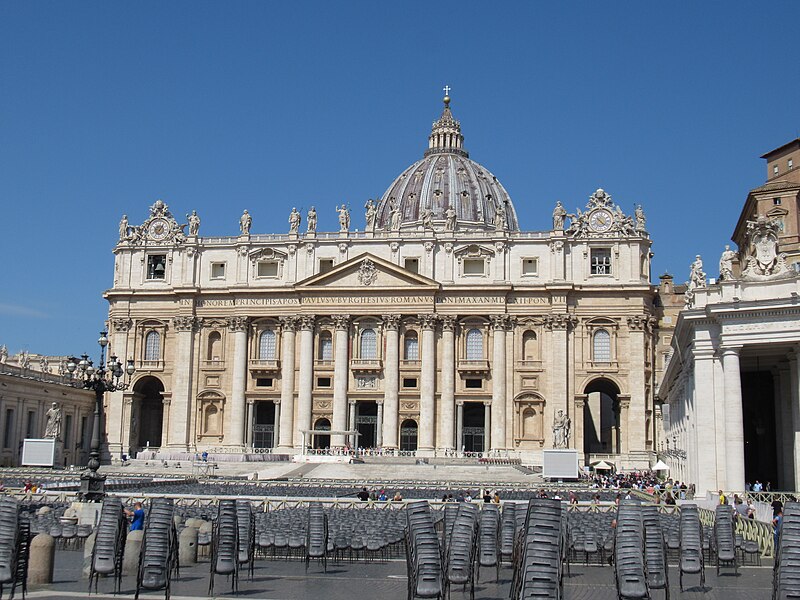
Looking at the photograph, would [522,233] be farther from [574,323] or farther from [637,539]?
[637,539]

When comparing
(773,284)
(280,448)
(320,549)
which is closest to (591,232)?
(280,448)

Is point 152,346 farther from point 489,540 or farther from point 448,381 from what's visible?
point 489,540

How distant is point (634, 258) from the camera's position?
7838cm

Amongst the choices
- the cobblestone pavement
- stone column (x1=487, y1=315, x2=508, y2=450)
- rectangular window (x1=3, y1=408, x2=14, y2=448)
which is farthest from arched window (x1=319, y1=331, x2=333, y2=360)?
the cobblestone pavement

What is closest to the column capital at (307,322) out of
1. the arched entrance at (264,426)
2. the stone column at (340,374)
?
the stone column at (340,374)

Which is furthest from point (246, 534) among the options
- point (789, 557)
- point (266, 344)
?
point (266, 344)

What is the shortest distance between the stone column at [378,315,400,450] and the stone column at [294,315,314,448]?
19.6 feet

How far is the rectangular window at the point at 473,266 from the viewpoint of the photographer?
80000mm

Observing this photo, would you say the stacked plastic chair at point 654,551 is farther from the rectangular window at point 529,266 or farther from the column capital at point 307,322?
the column capital at point 307,322

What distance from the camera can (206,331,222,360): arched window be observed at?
83188 mm

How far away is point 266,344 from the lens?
82688 millimetres

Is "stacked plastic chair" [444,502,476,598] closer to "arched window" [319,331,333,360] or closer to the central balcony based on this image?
the central balcony

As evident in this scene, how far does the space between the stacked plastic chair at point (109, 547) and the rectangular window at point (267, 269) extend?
65897 mm

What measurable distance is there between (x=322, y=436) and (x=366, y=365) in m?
6.84
